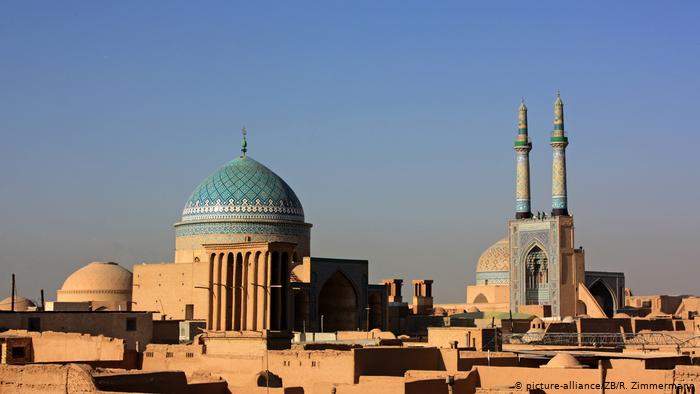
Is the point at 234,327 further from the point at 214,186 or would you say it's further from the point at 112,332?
the point at 214,186

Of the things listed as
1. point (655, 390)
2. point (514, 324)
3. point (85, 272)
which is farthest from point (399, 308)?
point (655, 390)

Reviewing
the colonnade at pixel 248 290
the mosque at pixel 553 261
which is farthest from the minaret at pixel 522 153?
the colonnade at pixel 248 290

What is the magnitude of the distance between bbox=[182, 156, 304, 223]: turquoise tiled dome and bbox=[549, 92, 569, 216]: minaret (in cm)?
1096

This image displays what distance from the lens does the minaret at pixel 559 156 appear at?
47.2 metres

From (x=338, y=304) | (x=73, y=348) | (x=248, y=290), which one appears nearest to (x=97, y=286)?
(x=338, y=304)

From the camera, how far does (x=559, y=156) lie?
1863 inches

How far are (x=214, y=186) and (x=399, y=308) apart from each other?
769 centimetres

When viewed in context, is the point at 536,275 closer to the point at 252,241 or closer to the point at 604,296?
the point at 604,296

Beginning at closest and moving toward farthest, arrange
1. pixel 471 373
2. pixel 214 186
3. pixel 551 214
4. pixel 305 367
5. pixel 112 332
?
pixel 471 373 < pixel 305 367 < pixel 112 332 < pixel 214 186 < pixel 551 214

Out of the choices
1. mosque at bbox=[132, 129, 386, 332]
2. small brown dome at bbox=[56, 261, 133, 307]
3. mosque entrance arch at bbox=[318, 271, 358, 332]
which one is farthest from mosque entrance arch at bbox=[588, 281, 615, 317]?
small brown dome at bbox=[56, 261, 133, 307]

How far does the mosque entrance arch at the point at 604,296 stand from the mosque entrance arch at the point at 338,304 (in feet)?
45.9

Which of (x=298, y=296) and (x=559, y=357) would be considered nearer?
(x=559, y=357)

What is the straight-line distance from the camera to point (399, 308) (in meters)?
43.0

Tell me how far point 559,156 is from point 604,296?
727cm
